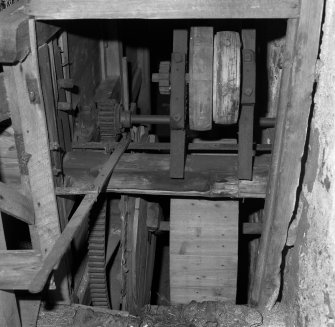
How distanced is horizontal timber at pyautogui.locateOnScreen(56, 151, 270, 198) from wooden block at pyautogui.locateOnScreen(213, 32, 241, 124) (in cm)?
36

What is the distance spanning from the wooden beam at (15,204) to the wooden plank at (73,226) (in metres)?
0.28

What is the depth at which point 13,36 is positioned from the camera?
5.00 feet

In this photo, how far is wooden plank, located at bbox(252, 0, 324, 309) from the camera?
1.51 meters

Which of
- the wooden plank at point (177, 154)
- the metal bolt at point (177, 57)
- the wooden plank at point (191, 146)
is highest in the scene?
the metal bolt at point (177, 57)

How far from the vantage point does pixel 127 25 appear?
3836 mm

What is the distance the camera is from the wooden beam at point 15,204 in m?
1.80

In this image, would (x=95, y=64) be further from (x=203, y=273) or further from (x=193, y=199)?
(x=203, y=273)

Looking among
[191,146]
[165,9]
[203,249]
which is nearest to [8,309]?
[203,249]

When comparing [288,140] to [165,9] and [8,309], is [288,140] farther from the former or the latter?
[8,309]

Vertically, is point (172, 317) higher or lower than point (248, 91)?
lower

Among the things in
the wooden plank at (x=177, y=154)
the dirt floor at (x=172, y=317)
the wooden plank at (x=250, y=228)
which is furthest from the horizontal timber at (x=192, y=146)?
the dirt floor at (x=172, y=317)

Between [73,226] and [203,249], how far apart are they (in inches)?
35.2

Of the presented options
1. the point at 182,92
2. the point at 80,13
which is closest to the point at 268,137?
the point at 182,92

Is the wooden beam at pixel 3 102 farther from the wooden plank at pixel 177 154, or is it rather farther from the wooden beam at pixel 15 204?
the wooden plank at pixel 177 154
